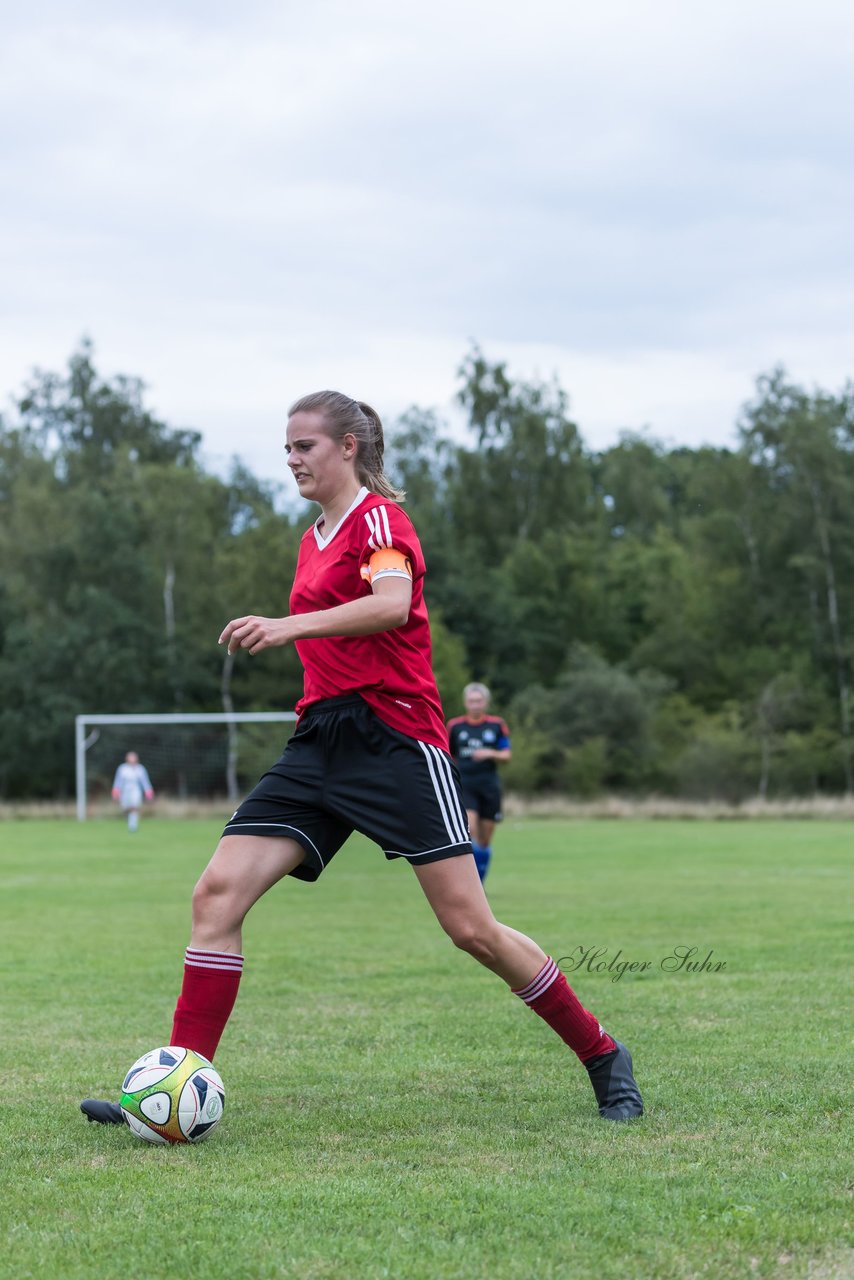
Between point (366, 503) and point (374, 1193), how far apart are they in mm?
2134

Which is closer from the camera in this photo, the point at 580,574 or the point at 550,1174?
the point at 550,1174

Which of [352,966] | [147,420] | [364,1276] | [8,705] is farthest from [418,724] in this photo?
[147,420]

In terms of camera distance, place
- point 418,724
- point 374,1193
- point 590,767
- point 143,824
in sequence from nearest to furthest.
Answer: point 374,1193, point 418,724, point 143,824, point 590,767

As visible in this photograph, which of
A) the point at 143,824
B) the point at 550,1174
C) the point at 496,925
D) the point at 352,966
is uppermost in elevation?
the point at 496,925

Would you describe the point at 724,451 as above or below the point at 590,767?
above

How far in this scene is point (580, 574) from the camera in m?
62.5

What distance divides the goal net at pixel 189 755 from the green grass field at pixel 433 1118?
100 ft

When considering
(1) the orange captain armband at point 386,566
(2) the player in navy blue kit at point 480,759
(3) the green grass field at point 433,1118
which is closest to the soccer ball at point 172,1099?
(3) the green grass field at point 433,1118

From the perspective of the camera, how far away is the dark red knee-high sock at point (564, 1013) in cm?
466

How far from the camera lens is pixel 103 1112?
4562mm

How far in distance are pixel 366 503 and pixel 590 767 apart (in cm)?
4670

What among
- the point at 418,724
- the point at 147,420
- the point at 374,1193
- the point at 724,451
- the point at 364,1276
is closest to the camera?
the point at 364,1276

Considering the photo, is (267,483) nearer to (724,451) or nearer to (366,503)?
(724,451)

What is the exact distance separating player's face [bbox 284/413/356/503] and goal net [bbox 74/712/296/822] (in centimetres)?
3658
